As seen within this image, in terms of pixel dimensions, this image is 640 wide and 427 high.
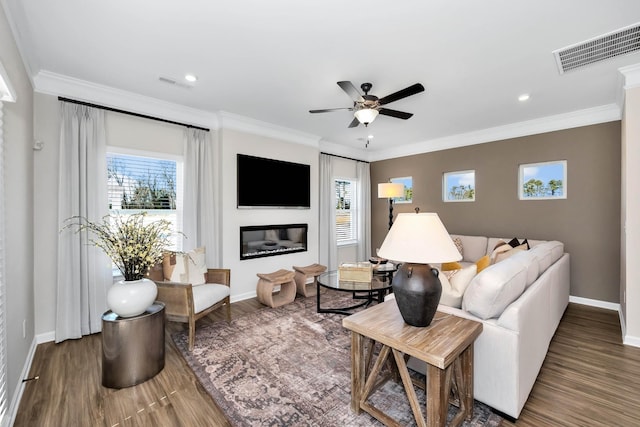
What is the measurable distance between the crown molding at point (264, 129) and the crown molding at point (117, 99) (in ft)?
0.68

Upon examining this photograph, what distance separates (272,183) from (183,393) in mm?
3124

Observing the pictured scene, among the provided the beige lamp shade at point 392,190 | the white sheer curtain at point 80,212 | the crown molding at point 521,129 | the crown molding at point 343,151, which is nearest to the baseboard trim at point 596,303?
the crown molding at point 521,129

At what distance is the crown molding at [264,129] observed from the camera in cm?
402

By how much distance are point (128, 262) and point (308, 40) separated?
92.8 inches

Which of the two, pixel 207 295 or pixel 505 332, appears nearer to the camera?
pixel 505 332

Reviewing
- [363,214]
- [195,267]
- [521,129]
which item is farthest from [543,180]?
[195,267]

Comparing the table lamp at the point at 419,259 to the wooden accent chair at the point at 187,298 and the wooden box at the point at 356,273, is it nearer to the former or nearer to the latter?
the wooden box at the point at 356,273

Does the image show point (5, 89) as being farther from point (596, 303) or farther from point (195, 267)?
point (596, 303)

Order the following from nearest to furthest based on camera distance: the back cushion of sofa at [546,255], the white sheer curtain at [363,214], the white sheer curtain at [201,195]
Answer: the back cushion of sofa at [546,255] < the white sheer curtain at [201,195] < the white sheer curtain at [363,214]

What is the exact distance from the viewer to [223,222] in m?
4.04

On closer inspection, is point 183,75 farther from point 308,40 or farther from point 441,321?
point 441,321

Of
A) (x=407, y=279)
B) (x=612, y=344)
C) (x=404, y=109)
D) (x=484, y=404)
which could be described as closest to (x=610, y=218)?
(x=612, y=344)

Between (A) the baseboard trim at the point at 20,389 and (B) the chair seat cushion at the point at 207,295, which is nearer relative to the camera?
(A) the baseboard trim at the point at 20,389

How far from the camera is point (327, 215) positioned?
5590 millimetres
